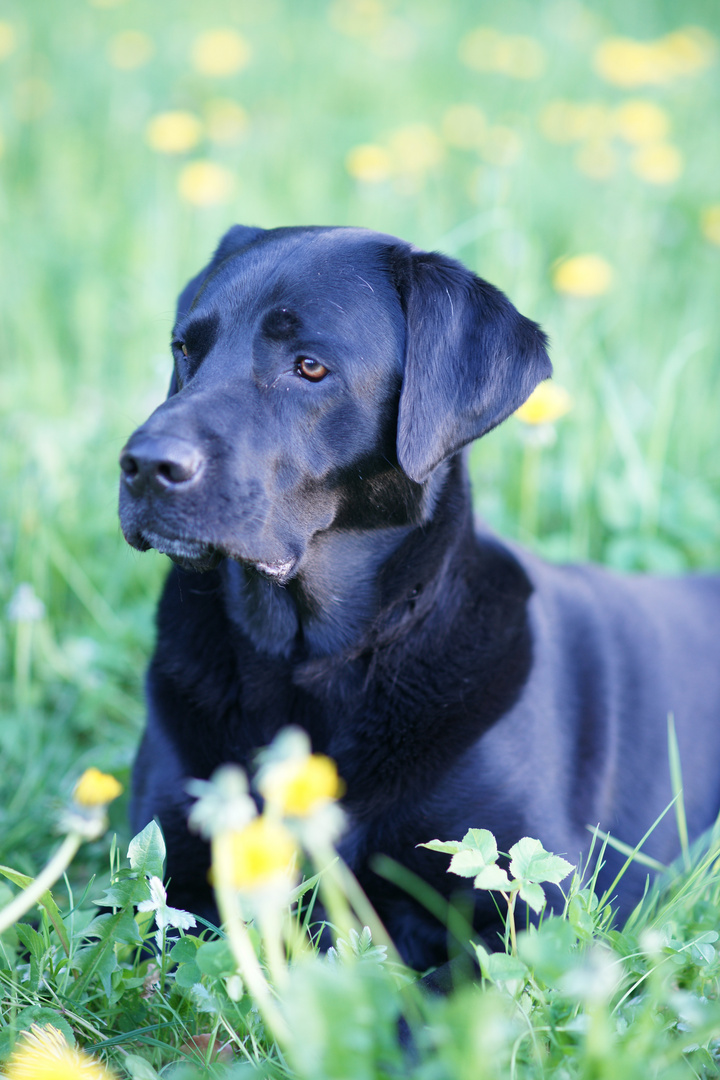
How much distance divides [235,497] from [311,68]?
524 centimetres

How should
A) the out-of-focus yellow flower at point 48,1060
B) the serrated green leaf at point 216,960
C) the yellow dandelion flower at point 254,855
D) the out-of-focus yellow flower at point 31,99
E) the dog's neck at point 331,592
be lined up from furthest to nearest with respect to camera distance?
the out-of-focus yellow flower at point 31,99
the dog's neck at point 331,592
the serrated green leaf at point 216,960
the out-of-focus yellow flower at point 48,1060
the yellow dandelion flower at point 254,855

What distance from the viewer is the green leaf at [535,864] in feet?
4.39

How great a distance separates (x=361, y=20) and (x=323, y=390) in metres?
5.24

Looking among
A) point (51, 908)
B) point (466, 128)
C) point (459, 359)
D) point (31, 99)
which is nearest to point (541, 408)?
point (459, 359)

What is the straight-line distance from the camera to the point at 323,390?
5.90 feet

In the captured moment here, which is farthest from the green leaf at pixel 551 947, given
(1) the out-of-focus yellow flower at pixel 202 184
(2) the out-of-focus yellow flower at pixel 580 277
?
(1) the out-of-focus yellow flower at pixel 202 184

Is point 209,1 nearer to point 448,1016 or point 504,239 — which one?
point 504,239

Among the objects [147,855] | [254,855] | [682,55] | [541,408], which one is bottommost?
[147,855]

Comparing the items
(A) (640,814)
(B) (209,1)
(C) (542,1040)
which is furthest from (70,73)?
(C) (542,1040)

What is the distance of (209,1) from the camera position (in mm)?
7207

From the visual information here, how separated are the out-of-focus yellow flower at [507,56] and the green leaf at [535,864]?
15.3 feet

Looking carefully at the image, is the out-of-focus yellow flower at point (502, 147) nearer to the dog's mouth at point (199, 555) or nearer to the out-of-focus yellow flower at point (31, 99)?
the dog's mouth at point (199, 555)

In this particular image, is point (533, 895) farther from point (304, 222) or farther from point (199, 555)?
point (304, 222)

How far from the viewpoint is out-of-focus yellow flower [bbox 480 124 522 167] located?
3164 millimetres
